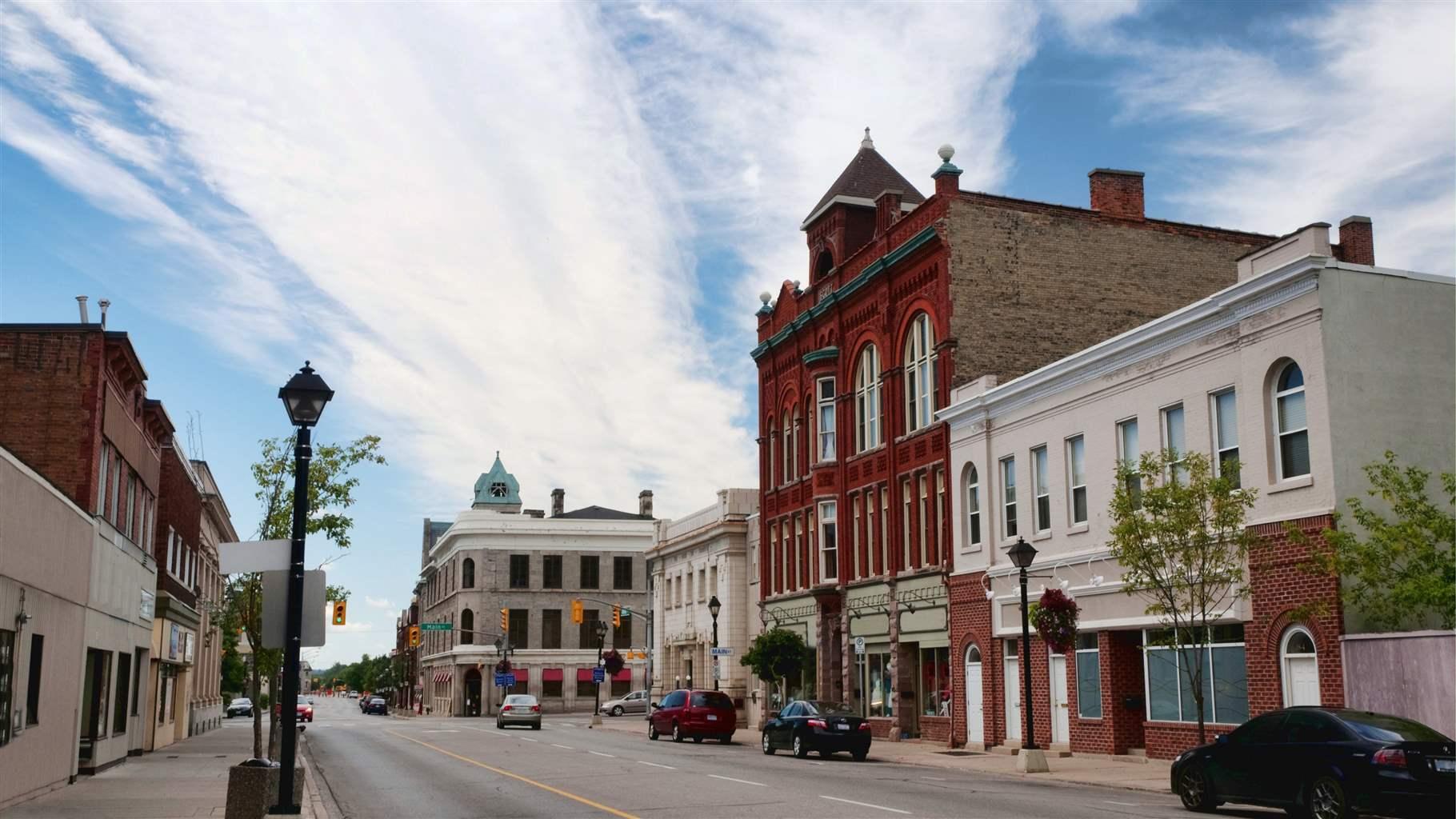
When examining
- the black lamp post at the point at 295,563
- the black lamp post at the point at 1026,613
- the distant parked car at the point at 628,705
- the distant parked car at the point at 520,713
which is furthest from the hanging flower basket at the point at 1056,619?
the distant parked car at the point at 628,705

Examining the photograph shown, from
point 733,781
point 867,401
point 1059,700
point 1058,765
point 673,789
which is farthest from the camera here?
point 867,401

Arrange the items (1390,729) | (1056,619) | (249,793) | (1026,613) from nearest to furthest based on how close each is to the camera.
A: (249,793) < (1390,729) < (1026,613) < (1056,619)

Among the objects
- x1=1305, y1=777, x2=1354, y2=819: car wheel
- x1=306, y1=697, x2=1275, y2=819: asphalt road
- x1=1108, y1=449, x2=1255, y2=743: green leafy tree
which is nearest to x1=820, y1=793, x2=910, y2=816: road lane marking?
x1=306, y1=697, x2=1275, y2=819: asphalt road

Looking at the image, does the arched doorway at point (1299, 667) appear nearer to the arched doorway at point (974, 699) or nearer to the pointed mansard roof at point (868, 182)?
the arched doorway at point (974, 699)

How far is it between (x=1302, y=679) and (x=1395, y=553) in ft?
11.4

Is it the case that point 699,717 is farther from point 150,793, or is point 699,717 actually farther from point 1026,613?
point 150,793

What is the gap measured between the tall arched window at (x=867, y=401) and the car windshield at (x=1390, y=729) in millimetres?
27397

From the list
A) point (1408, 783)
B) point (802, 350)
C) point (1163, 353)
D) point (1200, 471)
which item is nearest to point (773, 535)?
point (802, 350)

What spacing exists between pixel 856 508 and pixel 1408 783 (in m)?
30.2

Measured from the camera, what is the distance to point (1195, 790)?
1798 centimetres

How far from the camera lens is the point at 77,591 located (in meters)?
24.5

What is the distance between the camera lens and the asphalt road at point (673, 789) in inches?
704

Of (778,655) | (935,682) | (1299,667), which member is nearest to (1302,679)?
(1299,667)

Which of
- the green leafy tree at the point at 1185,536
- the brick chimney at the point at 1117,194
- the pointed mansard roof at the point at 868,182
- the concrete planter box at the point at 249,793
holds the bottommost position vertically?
the concrete planter box at the point at 249,793
